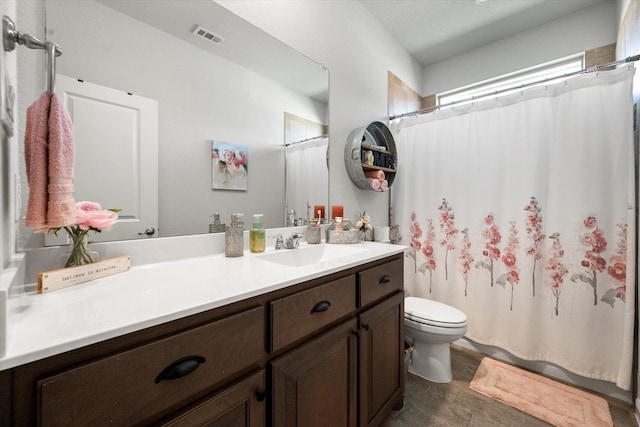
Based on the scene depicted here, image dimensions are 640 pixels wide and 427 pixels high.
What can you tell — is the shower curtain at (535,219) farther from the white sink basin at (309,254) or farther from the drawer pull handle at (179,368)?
the drawer pull handle at (179,368)

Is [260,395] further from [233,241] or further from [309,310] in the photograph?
[233,241]

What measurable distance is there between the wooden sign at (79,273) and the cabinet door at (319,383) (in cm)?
59

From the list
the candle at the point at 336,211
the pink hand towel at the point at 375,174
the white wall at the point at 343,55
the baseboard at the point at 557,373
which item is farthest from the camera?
the pink hand towel at the point at 375,174

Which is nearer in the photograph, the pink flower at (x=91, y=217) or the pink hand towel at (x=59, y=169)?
the pink hand towel at (x=59, y=169)

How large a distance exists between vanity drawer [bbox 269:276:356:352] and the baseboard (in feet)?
5.26

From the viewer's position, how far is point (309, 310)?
0.88 meters

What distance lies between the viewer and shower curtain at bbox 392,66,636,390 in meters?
1.55

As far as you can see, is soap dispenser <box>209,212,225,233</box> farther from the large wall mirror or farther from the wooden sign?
the wooden sign

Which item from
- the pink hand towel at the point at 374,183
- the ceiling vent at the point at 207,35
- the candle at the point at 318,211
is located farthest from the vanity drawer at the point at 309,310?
the ceiling vent at the point at 207,35

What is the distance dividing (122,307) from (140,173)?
601mm

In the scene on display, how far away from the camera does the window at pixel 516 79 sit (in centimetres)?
210

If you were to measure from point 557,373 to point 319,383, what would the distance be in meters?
1.85

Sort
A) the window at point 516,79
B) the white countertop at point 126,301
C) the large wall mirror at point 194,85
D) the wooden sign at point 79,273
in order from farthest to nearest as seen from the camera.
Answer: the window at point 516,79, the large wall mirror at point 194,85, the wooden sign at point 79,273, the white countertop at point 126,301

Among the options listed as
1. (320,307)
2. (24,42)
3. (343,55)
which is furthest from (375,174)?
(24,42)
